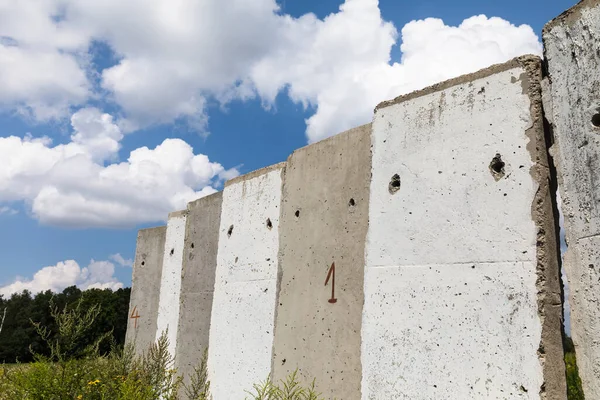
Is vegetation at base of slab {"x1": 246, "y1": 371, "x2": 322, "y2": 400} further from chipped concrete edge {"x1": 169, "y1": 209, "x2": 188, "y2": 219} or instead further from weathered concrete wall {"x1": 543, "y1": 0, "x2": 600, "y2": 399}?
chipped concrete edge {"x1": 169, "y1": 209, "x2": 188, "y2": 219}

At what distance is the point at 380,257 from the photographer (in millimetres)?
4223

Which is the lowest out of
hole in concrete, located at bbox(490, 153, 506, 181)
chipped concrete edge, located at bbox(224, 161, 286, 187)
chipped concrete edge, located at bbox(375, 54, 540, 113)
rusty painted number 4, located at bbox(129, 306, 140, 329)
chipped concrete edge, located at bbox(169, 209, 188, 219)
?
rusty painted number 4, located at bbox(129, 306, 140, 329)

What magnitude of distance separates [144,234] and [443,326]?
6.17 metres

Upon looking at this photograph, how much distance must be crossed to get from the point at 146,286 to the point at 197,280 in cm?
176

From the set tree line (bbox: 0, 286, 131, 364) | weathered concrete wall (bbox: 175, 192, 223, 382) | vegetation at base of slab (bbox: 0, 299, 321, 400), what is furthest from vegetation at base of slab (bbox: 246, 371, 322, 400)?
tree line (bbox: 0, 286, 131, 364)

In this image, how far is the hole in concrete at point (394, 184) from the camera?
4223 millimetres

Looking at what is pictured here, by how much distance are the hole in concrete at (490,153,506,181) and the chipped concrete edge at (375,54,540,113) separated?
640 millimetres

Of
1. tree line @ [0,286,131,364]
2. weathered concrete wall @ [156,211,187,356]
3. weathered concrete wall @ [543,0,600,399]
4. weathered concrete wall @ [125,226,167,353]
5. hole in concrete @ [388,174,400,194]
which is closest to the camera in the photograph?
weathered concrete wall @ [543,0,600,399]

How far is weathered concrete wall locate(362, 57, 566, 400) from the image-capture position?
3258 millimetres

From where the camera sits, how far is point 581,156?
3043mm

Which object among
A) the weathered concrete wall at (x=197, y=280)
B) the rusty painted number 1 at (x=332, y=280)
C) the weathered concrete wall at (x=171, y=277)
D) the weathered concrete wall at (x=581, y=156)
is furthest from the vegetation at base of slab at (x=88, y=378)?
the weathered concrete wall at (x=581, y=156)

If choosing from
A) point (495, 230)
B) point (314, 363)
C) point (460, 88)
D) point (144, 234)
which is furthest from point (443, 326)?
point (144, 234)

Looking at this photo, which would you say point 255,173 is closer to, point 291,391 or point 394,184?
point 394,184

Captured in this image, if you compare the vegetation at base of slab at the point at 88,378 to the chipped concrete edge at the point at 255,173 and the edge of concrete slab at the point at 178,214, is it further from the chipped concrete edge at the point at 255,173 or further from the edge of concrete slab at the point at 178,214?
the edge of concrete slab at the point at 178,214
